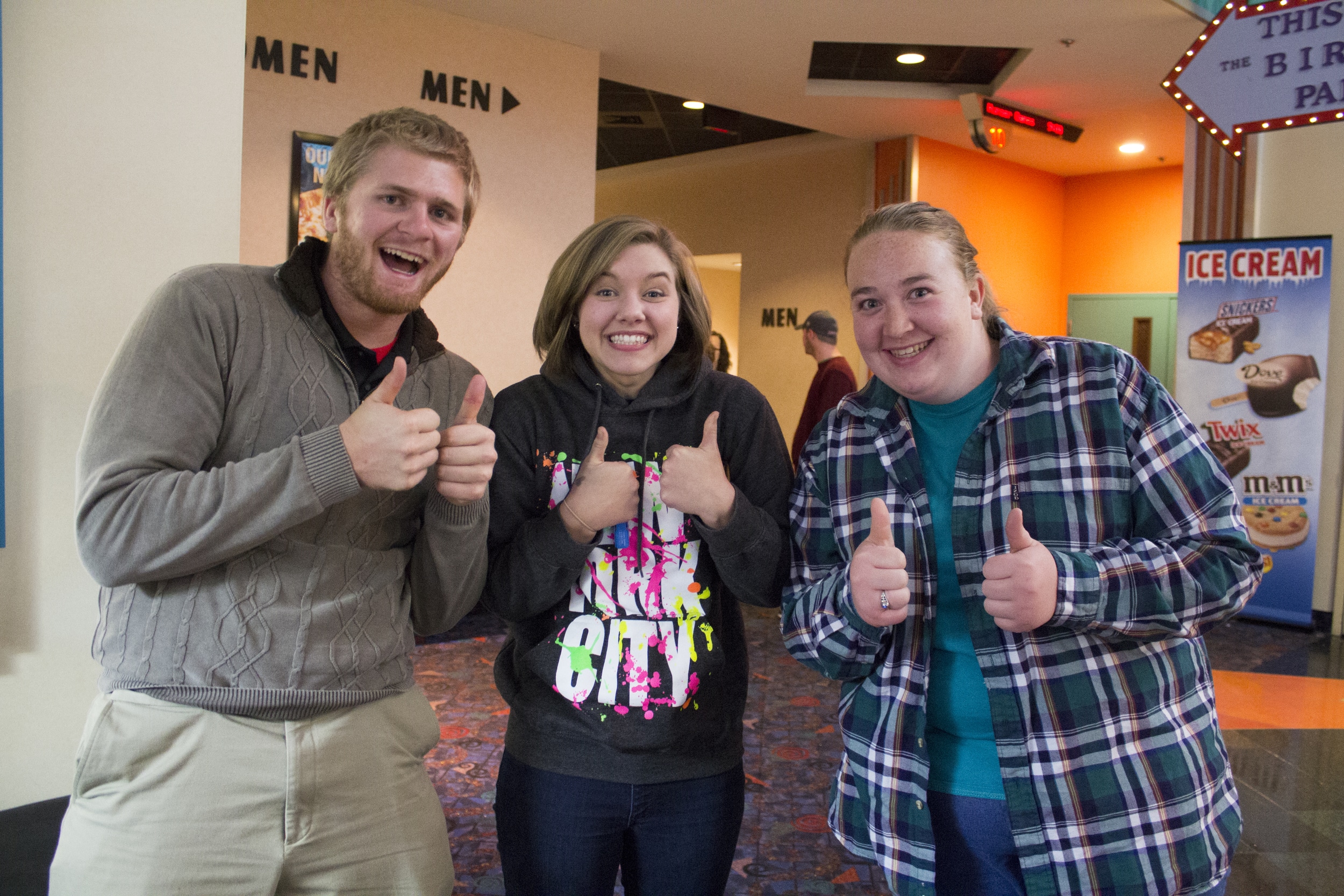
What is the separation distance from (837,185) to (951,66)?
89.1 inches

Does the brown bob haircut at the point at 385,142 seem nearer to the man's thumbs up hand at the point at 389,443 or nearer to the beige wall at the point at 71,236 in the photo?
the man's thumbs up hand at the point at 389,443

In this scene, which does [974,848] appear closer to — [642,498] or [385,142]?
[642,498]

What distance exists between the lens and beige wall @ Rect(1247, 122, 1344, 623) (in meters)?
5.75

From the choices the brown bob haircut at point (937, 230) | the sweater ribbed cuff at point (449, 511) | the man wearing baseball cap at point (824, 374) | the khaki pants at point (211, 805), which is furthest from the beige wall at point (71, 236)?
the man wearing baseball cap at point (824, 374)

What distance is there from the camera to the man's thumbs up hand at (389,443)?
1.25 m

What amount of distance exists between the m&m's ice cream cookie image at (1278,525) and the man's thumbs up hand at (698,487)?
5.43 m

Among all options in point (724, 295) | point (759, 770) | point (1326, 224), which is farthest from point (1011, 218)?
point (759, 770)

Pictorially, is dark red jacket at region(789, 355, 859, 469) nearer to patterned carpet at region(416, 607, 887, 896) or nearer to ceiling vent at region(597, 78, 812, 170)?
patterned carpet at region(416, 607, 887, 896)

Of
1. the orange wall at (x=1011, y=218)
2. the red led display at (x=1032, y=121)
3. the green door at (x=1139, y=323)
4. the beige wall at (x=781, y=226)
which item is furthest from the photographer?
the green door at (x=1139, y=323)

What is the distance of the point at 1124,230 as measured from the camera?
31.6 feet

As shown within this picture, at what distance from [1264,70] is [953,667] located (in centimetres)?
500

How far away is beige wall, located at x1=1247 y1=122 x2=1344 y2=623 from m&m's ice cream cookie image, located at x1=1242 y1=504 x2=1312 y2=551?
16cm

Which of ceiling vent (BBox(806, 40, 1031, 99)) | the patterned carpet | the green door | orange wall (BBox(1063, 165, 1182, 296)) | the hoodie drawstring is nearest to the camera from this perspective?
the hoodie drawstring

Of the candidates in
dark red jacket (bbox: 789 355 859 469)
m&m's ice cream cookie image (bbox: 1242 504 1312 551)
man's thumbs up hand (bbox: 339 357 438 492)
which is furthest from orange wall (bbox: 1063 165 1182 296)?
man's thumbs up hand (bbox: 339 357 438 492)
